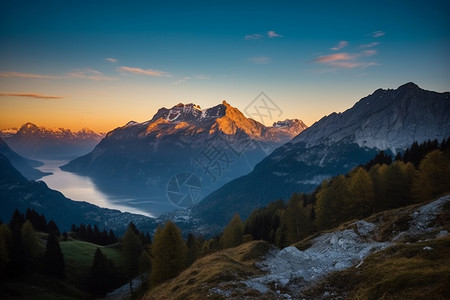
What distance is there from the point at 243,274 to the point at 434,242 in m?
19.1

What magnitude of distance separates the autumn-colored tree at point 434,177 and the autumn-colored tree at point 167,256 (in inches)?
1957

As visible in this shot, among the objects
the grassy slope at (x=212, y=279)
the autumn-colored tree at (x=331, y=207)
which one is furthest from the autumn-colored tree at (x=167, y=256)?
the autumn-colored tree at (x=331, y=207)

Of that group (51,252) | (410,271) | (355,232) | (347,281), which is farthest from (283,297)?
(51,252)

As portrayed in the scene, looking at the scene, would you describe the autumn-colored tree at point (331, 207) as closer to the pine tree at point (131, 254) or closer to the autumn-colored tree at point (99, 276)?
the pine tree at point (131, 254)

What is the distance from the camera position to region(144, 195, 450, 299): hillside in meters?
19.2

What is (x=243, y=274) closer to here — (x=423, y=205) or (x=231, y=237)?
(x=423, y=205)

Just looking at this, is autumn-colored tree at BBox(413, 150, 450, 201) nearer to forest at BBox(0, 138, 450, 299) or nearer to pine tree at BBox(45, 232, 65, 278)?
forest at BBox(0, 138, 450, 299)

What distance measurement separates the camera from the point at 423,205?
4612 centimetres

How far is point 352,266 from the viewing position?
30.2 meters

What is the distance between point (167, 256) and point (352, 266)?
111 feet

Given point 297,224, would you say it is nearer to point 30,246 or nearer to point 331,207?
point 331,207

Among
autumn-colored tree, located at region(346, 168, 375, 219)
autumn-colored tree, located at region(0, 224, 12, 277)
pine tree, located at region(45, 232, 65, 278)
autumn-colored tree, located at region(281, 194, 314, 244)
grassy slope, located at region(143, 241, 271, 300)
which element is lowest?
pine tree, located at region(45, 232, 65, 278)

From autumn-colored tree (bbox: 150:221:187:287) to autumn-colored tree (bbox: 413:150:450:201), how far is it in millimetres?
49696

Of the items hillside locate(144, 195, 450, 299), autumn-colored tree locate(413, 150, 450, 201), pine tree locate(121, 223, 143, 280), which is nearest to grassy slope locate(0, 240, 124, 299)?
pine tree locate(121, 223, 143, 280)
